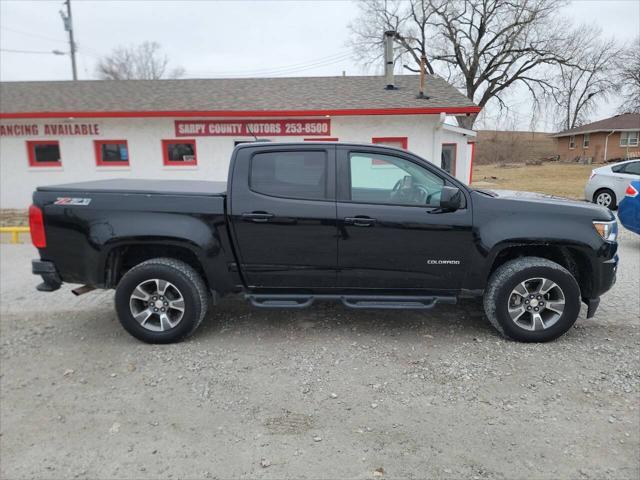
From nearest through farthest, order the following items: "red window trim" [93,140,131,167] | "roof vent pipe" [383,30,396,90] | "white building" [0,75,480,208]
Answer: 1. "white building" [0,75,480,208]
2. "red window trim" [93,140,131,167]
3. "roof vent pipe" [383,30,396,90]

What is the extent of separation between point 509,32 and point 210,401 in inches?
1445

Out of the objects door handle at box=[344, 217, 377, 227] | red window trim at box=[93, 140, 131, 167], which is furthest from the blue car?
red window trim at box=[93, 140, 131, 167]

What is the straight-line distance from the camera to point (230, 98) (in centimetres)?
1396

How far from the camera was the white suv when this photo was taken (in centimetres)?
1120

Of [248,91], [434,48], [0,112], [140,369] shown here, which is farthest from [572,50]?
[140,369]

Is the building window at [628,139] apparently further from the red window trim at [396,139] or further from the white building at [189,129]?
the red window trim at [396,139]

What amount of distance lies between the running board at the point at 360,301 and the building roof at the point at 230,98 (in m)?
9.17

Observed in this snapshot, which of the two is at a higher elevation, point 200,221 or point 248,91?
point 248,91

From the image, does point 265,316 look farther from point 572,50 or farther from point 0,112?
point 572,50

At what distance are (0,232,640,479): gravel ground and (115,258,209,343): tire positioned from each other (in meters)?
0.18

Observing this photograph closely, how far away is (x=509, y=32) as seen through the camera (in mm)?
32438

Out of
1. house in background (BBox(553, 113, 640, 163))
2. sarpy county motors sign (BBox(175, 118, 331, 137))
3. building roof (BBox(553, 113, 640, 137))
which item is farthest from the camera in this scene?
house in background (BBox(553, 113, 640, 163))

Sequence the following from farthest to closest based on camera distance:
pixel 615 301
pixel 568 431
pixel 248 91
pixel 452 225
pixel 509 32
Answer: pixel 509 32
pixel 248 91
pixel 615 301
pixel 452 225
pixel 568 431

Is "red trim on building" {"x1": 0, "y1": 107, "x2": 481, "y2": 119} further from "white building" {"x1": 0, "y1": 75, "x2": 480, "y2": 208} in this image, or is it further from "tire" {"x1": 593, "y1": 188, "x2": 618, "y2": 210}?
"tire" {"x1": 593, "y1": 188, "x2": 618, "y2": 210}
